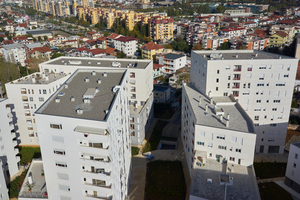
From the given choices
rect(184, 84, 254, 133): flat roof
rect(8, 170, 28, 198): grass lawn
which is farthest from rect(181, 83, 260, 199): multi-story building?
rect(8, 170, 28, 198): grass lawn

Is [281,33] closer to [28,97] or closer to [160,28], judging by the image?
[160,28]

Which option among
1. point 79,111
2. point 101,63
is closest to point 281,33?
point 101,63

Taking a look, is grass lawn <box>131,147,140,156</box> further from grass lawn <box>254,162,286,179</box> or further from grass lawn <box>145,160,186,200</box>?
grass lawn <box>254,162,286,179</box>

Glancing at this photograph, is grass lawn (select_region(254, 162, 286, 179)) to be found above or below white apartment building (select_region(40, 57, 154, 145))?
below

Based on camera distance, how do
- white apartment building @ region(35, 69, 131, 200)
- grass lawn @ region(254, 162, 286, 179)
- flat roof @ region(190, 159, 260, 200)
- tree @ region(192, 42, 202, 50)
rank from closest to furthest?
white apartment building @ region(35, 69, 131, 200) < flat roof @ region(190, 159, 260, 200) < grass lawn @ region(254, 162, 286, 179) < tree @ region(192, 42, 202, 50)

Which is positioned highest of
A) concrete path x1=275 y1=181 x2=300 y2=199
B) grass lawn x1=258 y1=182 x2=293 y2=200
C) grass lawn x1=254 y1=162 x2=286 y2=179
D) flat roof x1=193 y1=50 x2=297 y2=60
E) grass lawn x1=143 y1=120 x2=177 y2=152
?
flat roof x1=193 y1=50 x2=297 y2=60

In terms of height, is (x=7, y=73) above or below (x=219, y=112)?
below

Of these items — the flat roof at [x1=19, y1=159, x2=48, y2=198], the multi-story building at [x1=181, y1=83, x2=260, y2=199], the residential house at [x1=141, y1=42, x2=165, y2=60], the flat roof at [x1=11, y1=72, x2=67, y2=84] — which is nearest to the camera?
the multi-story building at [x1=181, y1=83, x2=260, y2=199]

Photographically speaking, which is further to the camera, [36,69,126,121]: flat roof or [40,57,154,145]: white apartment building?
[40,57,154,145]: white apartment building
